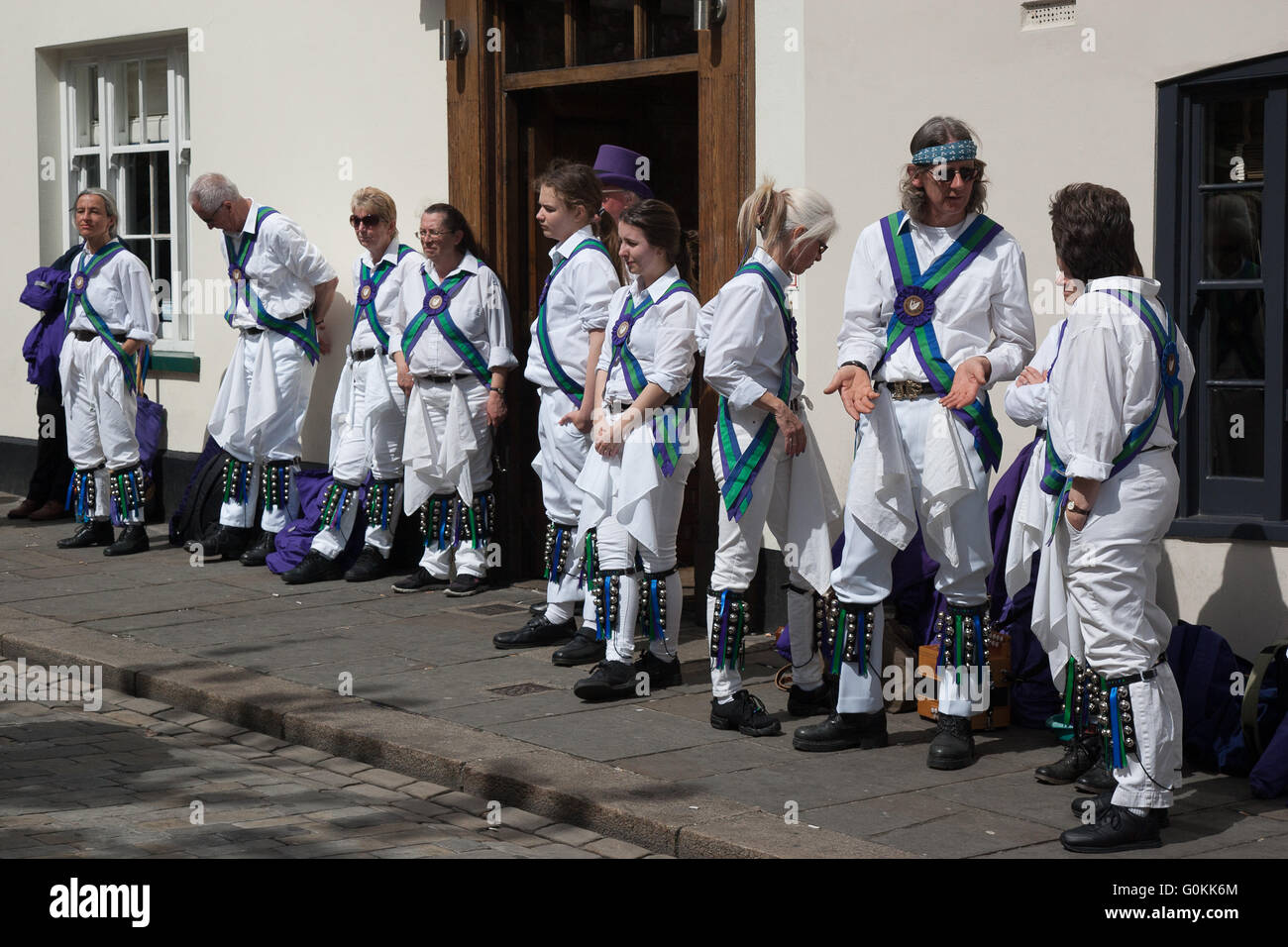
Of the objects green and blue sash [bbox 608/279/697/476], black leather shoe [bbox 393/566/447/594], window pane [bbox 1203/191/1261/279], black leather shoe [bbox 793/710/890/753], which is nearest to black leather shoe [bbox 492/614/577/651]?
black leather shoe [bbox 393/566/447/594]

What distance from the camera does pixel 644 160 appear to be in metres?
8.69

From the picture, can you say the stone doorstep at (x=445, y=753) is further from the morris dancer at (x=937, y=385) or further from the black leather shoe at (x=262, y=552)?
the black leather shoe at (x=262, y=552)

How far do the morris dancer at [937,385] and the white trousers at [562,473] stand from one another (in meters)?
2.19

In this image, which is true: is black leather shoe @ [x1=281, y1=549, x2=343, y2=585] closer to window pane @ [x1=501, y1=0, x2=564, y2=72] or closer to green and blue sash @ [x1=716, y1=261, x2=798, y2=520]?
window pane @ [x1=501, y1=0, x2=564, y2=72]

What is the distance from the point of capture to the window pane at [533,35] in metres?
9.56

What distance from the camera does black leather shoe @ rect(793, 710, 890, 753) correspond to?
20.7 feet

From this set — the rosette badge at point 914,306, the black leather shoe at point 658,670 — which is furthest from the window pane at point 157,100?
the rosette badge at point 914,306

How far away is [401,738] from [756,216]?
2.29m

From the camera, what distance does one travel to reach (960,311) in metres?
6.08

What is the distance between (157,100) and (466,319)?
434 centimetres

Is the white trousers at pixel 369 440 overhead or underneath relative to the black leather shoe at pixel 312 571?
overhead

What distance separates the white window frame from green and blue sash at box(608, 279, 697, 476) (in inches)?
219

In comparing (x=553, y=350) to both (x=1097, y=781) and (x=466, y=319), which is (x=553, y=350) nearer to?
(x=466, y=319)
